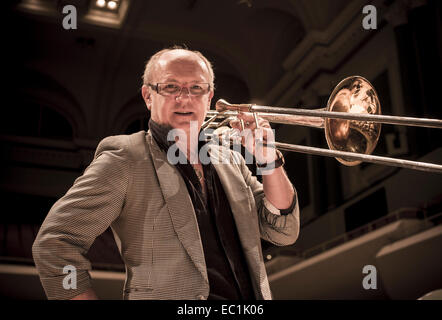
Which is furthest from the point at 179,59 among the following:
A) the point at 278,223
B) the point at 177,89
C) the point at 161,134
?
the point at 278,223

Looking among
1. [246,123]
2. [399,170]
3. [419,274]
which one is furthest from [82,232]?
[399,170]

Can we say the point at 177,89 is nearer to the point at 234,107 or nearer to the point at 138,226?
the point at 234,107

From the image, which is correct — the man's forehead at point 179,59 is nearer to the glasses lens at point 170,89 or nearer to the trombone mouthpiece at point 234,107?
the glasses lens at point 170,89

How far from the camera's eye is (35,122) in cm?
1622

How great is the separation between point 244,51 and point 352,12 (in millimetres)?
4177

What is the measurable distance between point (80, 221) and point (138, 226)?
193 mm

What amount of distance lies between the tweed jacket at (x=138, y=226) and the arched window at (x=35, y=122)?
15.1 m

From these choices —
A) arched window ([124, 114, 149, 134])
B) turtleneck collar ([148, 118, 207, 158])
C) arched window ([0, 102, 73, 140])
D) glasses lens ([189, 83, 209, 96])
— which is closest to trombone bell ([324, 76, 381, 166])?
glasses lens ([189, 83, 209, 96])

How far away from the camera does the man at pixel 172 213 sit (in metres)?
1.63

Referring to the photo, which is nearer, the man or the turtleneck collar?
the man

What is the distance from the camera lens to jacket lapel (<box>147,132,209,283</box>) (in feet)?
5.50

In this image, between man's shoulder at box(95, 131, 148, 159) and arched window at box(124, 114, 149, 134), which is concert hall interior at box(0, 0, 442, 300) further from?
man's shoulder at box(95, 131, 148, 159)

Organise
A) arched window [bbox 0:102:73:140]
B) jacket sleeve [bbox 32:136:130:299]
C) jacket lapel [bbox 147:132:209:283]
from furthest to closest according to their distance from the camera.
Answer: arched window [bbox 0:102:73:140]
jacket lapel [bbox 147:132:209:283]
jacket sleeve [bbox 32:136:130:299]

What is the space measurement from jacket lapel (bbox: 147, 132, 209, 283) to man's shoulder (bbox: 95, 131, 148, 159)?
5 centimetres
